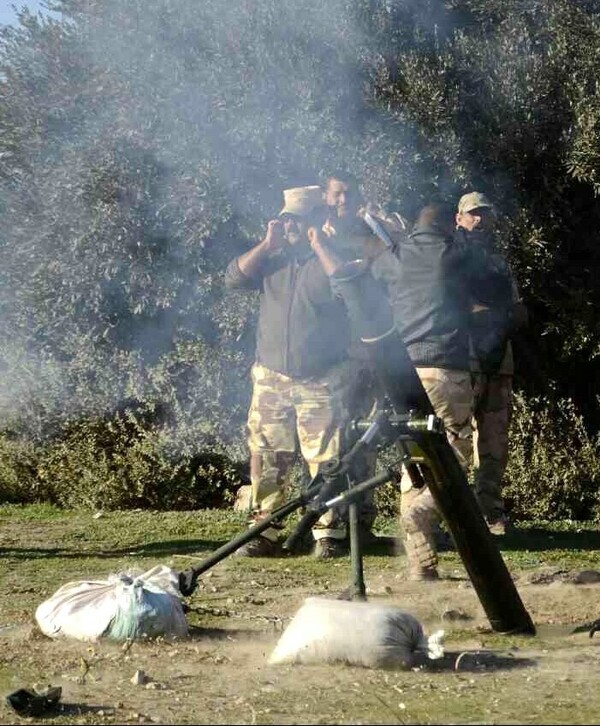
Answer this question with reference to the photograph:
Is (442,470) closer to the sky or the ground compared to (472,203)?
closer to the ground

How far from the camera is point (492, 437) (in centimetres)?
860

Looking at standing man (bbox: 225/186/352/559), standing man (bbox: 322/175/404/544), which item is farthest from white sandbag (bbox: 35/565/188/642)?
standing man (bbox: 225/186/352/559)

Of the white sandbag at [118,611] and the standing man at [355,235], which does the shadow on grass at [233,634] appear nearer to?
the white sandbag at [118,611]

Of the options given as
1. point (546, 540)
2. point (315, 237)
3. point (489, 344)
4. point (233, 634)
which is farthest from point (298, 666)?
point (546, 540)

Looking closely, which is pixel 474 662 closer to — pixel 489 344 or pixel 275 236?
pixel 489 344

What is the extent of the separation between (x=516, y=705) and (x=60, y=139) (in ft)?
19.3

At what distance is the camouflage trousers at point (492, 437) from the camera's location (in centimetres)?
859

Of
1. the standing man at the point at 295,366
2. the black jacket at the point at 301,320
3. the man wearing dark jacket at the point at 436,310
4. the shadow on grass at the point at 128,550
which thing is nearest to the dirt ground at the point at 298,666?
the shadow on grass at the point at 128,550

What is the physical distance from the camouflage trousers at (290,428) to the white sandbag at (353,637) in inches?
105

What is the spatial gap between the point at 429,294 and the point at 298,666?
2611mm

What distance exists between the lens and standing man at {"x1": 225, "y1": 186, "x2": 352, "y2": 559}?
309 inches

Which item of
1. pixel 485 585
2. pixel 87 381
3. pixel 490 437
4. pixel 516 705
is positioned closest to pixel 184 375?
pixel 87 381

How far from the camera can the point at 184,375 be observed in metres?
10.5

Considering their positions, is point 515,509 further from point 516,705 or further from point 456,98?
point 516,705
